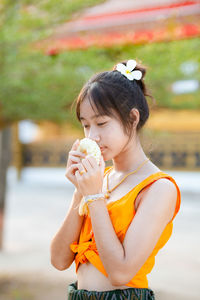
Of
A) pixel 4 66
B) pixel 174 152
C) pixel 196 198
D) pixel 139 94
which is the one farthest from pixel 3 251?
pixel 174 152

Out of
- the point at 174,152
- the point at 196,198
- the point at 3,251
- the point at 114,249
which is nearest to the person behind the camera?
the point at 114,249

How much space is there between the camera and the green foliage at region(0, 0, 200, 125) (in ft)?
9.43

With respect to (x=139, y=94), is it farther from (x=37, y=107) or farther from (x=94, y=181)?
(x=37, y=107)

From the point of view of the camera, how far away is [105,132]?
3.84 ft

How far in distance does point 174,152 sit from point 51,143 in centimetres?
369

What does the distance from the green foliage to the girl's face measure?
4.84 feet

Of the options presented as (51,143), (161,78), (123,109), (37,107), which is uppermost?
(51,143)

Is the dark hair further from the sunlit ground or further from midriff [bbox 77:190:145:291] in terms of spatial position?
the sunlit ground

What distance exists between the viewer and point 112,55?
4.32m

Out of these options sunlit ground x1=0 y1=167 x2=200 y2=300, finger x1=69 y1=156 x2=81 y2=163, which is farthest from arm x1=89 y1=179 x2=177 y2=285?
sunlit ground x1=0 y1=167 x2=200 y2=300

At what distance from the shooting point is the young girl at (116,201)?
1076 millimetres

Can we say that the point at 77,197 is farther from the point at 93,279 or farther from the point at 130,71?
the point at 130,71

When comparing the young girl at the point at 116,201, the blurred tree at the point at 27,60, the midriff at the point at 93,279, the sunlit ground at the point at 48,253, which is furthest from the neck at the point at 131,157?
the sunlit ground at the point at 48,253

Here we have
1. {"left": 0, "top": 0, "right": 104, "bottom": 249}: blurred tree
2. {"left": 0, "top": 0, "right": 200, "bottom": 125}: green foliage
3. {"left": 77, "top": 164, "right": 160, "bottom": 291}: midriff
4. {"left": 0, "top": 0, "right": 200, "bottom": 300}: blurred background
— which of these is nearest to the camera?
{"left": 77, "top": 164, "right": 160, "bottom": 291}: midriff
